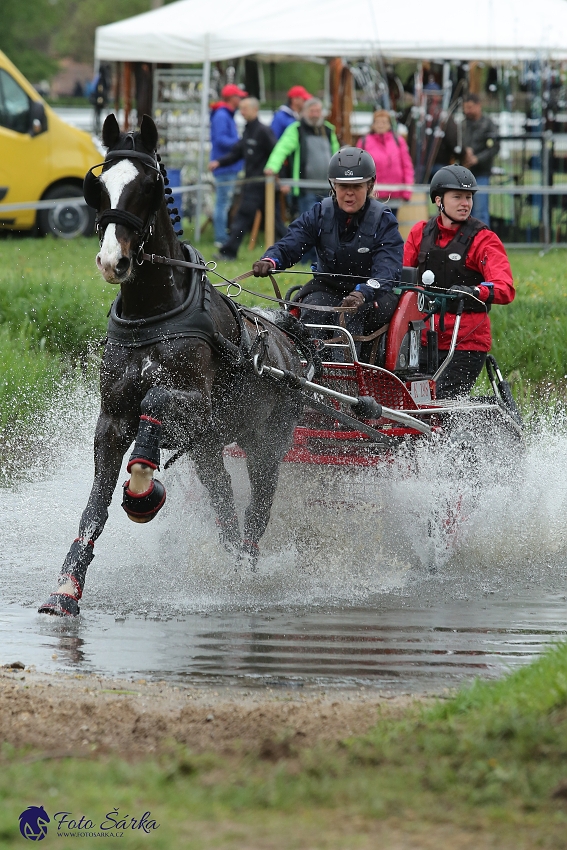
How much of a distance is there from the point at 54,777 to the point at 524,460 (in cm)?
499

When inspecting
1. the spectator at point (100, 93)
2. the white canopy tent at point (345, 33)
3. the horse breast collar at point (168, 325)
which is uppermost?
the white canopy tent at point (345, 33)

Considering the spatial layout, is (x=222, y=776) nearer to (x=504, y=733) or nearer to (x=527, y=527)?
(x=504, y=733)

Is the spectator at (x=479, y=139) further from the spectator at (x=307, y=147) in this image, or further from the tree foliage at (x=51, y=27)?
the tree foliage at (x=51, y=27)

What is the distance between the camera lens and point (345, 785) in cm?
336

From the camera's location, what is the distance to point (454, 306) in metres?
7.43

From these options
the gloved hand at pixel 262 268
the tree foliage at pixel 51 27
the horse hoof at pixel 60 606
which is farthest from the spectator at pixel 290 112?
the tree foliage at pixel 51 27

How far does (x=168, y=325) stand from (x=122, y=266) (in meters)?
0.46

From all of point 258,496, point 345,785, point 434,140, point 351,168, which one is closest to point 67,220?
point 434,140

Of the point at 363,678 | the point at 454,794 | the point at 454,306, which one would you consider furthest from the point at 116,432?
the point at 454,794

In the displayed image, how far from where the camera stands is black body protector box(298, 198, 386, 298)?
7387 mm

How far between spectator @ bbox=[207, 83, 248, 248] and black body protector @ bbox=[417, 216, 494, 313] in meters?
9.42

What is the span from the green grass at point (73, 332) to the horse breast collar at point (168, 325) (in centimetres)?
409

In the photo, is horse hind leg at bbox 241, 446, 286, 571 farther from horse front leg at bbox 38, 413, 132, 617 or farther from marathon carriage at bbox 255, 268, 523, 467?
horse front leg at bbox 38, 413, 132, 617

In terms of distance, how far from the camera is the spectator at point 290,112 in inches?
705
